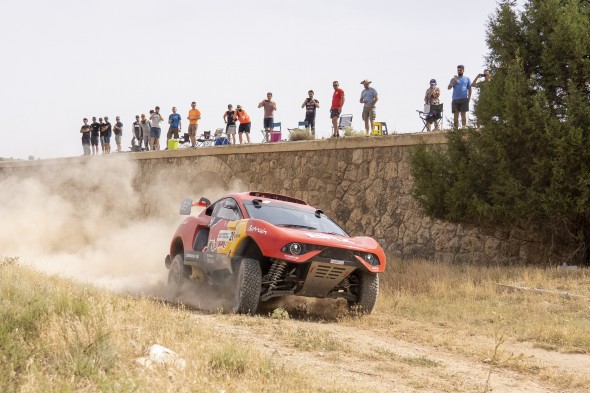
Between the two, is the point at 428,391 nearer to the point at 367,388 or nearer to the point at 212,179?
the point at 367,388

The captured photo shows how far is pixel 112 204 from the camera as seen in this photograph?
33344 mm

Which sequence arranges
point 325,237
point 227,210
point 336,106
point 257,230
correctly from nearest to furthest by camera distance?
point 257,230 → point 325,237 → point 227,210 → point 336,106

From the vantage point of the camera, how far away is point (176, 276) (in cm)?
1331

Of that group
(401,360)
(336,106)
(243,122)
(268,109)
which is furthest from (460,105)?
(401,360)

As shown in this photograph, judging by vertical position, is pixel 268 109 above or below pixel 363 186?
above

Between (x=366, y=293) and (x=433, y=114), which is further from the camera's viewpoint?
(x=433, y=114)

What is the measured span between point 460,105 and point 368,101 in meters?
3.00

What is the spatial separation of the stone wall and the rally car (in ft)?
22.2

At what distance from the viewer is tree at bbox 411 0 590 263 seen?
1519cm

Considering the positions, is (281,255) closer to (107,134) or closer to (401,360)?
(401,360)

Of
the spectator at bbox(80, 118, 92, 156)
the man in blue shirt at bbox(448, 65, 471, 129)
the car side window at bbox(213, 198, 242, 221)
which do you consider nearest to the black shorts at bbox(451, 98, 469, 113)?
the man in blue shirt at bbox(448, 65, 471, 129)

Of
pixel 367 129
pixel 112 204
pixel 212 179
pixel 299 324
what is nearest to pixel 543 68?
pixel 367 129

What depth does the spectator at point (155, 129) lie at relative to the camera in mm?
30469

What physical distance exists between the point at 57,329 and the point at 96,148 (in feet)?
90.8
